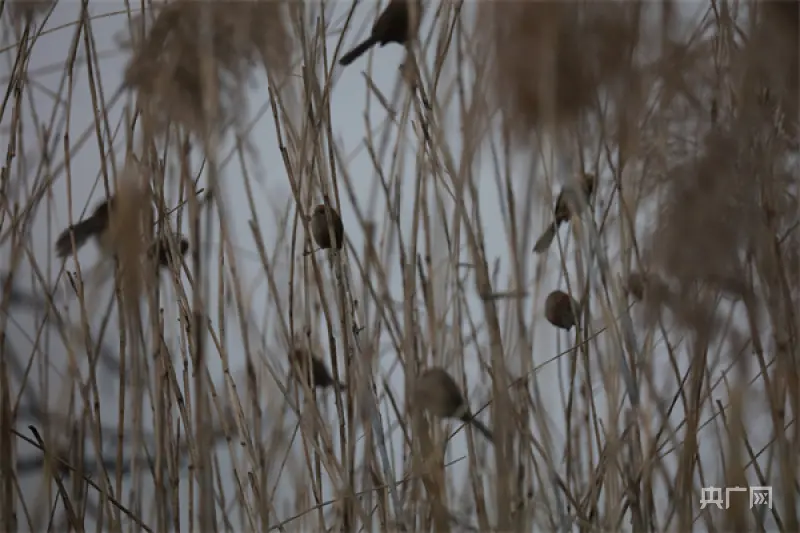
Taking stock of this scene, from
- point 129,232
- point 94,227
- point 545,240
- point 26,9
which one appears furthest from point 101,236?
point 545,240

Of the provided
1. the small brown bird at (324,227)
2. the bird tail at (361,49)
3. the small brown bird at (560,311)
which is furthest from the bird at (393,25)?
the small brown bird at (560,311)

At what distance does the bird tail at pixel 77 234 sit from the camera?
63cm

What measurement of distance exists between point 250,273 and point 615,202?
1.35 feet

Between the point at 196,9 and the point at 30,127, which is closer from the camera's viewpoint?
the point at 196,9

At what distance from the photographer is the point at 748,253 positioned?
0.54 m

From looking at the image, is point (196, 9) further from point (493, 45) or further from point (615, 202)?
point (615, 202)

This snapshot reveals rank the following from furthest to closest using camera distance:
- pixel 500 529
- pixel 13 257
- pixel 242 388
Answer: pixel 242 388 → pixel 13 257 → pixel 500 529

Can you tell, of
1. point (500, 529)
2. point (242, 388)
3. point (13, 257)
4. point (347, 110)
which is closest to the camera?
point (500, 529)

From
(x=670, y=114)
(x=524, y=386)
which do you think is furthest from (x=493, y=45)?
(x=524, y=386)

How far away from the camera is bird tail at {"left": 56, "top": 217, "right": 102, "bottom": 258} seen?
63 centimetres

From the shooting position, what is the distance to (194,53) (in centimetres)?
56

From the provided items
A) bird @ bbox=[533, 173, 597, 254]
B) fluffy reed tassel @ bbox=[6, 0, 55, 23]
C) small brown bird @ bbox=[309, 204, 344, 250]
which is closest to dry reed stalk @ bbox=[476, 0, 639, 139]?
bird @ bbox=[533, 173, 597, 254]

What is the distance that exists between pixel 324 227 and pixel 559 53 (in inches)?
9.1

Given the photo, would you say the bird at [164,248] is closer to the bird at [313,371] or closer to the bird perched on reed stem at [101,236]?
the bird perched on reed stem at [101,236]
